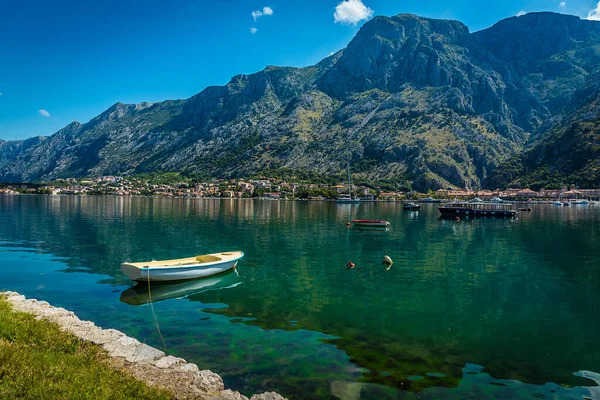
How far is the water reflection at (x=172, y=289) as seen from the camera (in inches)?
942

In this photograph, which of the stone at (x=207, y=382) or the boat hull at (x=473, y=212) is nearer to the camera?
the stone at (x=207, y=382)

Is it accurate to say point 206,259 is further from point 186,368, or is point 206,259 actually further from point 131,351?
point 186,368

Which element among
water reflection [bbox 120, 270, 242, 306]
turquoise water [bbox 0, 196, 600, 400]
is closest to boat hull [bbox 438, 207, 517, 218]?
turquoise water [bbox 0, 196, 600, 400]

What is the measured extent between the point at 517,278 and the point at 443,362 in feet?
66.2

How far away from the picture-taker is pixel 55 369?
955 centimetres

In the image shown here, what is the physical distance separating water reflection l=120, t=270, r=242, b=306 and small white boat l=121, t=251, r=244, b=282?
1.52 feet

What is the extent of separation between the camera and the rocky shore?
10359 millimetres

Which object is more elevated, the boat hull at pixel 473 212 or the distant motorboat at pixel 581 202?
the distant motorboat at pixel 581 202

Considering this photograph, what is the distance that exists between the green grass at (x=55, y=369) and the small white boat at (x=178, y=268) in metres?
13.2

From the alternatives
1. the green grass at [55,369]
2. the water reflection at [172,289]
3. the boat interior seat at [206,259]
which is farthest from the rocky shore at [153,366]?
the boat interior seat at [206,259]

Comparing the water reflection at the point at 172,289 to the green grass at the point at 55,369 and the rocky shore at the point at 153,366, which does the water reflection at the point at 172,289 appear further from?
the green grass at the point at 55,369

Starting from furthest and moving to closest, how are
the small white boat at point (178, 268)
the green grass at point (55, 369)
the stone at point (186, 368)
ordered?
the small white boat at point (178, 268)
the stone at point (186, 368)
the green grass at point (55, 369)

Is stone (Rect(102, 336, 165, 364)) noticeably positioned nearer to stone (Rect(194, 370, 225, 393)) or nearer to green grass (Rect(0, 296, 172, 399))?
green grass (Rect(0, 296, 172, 399))

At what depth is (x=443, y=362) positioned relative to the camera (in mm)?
15188
